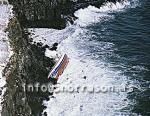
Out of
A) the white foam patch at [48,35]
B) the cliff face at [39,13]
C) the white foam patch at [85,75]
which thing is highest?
the cliff face at [39,13]

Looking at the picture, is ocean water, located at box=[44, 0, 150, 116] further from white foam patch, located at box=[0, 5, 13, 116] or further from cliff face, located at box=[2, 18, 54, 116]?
white foam patch, located at box=[0, 5, 13, 116]

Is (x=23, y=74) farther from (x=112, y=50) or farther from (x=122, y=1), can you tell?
(x=122, y=1)

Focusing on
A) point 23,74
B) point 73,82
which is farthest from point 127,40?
point 23,74

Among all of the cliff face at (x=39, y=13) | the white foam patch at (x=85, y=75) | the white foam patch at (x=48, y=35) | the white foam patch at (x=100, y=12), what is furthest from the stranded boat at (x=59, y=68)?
the white foam patch at (x=100, y=12)

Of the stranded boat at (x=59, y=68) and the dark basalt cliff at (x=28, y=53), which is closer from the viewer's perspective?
the dark basalt cliff at (x=28, y=53)

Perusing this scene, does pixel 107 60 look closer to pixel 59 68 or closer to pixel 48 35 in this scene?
pixel 59 68

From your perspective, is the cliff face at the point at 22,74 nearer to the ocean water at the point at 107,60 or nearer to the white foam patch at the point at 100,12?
the ocean water at the point at 107,60

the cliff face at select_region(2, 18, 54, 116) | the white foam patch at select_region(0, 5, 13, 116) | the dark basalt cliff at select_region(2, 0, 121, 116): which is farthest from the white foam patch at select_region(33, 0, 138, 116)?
the white foam patch at select_region(0, 5, 13, 116)
